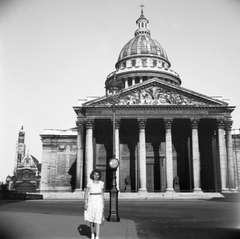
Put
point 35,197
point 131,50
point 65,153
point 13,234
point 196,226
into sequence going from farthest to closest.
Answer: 1. point 131,50
2. point 65,153
3. point 35,197
4. point 196,226
5. point 13,234

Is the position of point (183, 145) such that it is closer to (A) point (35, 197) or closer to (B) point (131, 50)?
(A) point (35, 197)

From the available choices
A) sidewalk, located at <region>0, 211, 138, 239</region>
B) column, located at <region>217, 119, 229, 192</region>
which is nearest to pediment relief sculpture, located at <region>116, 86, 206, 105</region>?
column, located at <region>217, 119, 229, 192</region>

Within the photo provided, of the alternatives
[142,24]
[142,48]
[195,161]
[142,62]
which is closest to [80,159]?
[195,161]

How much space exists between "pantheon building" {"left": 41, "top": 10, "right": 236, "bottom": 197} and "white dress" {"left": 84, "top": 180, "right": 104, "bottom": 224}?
29.8m

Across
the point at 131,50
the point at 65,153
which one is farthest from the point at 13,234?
the point at 131,50

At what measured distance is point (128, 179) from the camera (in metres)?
50.4

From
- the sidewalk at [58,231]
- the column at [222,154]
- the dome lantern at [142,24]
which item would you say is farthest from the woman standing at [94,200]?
the dome lantern at [142,24]

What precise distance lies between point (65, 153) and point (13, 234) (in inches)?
1882

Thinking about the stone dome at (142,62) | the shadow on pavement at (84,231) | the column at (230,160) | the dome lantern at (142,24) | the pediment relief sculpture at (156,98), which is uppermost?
the dome lantern at (142,24)

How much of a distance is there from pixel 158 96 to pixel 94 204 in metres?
38.6

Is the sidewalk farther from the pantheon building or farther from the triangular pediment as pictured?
the triangular pediment

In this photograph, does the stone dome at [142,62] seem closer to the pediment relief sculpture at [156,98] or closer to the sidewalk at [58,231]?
the pediment relief sculpture at [156,98]

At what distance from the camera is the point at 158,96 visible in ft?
160

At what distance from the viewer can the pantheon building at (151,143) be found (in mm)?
46781
